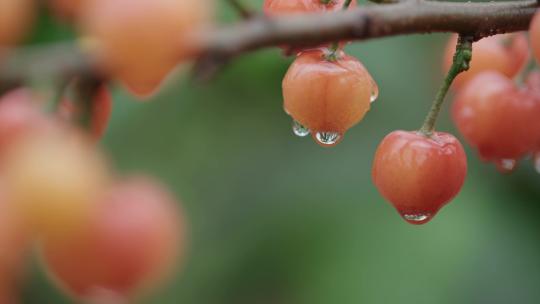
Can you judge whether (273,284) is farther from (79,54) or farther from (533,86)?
(79,54)

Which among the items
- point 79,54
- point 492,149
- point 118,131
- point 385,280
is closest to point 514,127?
point 492,149

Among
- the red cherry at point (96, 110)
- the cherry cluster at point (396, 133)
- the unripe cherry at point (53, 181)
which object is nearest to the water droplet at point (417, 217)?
the cherry cluster at point (396, 133)

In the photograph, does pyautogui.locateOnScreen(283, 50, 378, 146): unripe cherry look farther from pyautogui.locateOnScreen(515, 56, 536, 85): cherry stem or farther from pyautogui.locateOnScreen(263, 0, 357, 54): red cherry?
pyautogui.locateOnScreen(515, 56, 536, 85): cherry stem

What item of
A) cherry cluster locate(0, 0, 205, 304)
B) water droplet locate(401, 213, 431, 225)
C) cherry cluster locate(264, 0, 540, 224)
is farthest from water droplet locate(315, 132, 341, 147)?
cherry cluster locate(0, 0, 205, 304)

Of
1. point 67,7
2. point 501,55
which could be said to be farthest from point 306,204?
point 67,7

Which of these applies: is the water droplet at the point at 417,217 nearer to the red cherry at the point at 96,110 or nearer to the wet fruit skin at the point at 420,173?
the wet fruit skin at the point at 420,173
